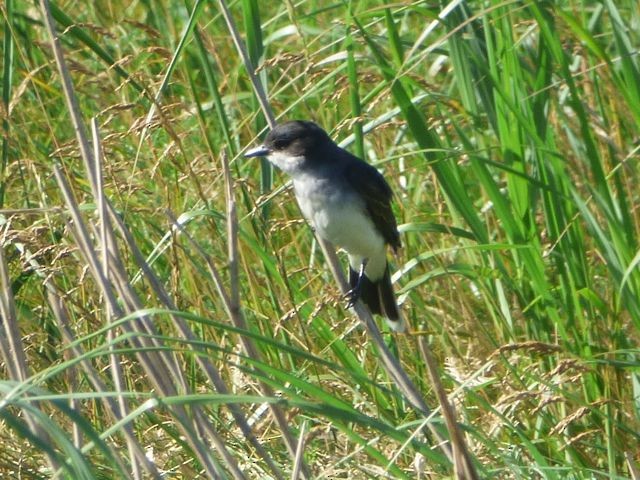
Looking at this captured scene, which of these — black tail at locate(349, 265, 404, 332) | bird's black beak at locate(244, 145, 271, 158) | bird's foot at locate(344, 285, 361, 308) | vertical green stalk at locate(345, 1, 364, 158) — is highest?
vertical green stalk at locate(345, 1, 364, 158)

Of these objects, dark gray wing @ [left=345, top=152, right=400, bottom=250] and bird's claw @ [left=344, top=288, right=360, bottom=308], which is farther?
dark gray wing @ [left=345, top=152, right=400, bottom=250]

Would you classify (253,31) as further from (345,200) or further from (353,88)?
(345,200)

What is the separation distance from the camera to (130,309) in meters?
2.71

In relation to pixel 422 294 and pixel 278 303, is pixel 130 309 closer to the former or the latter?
pixel 278 303

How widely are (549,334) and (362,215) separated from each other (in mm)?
865

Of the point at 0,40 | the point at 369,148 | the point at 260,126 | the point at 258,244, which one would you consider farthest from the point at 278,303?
the point at 0,40

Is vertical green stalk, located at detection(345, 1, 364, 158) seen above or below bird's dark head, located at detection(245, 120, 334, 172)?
above

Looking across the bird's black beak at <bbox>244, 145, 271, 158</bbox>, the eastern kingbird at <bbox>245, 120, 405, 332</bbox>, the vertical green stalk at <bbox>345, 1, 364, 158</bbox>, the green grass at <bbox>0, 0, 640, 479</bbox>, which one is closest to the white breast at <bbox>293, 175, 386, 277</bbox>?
the eastern kingbird at <bbox>245, 120, 405, 332</bbox>

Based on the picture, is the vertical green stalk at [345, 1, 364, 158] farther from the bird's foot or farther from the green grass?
the bird's foot

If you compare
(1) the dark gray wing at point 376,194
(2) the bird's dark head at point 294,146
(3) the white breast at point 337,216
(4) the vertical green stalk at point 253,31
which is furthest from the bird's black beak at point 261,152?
(1) the dark gray wing at point 376,194

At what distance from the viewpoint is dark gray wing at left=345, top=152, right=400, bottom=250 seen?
4258mm

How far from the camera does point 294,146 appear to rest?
13.5ft

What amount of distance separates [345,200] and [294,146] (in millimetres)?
325

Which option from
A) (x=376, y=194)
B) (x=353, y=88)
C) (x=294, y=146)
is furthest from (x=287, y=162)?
(x=353, y=88)
